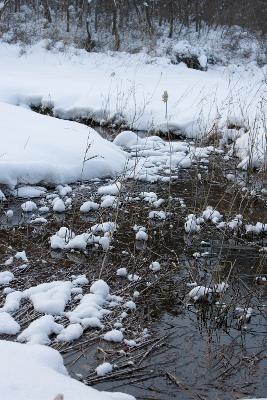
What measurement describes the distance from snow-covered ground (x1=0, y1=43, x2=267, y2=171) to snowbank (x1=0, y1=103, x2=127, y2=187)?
1035 millimetres

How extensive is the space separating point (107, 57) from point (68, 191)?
10.5 meters

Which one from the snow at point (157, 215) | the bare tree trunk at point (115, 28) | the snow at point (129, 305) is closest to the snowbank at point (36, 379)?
the snow at point (129, 305)

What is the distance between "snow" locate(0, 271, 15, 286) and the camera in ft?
11.3

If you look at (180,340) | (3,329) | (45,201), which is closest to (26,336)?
(3,329)

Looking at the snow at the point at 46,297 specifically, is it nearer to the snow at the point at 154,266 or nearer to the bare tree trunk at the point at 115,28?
the snow at the point at 154,266

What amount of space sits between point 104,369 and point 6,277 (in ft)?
3.96

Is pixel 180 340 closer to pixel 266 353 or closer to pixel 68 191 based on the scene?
pixel 266 353

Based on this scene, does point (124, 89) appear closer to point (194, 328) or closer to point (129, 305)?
point (129, 305)

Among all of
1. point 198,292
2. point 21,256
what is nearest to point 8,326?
point 21,256

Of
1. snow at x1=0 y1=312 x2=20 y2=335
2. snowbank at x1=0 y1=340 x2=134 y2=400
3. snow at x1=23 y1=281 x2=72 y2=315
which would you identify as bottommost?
snow at x1=23 y1=281 x2=72 y2=315

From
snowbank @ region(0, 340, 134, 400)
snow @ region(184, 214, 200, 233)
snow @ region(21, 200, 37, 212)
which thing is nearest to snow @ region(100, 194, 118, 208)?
snow @ region(21, 200, 37, 212)

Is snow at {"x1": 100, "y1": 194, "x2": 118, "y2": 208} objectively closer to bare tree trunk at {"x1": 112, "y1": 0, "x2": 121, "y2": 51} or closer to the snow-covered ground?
the snow-covered ground

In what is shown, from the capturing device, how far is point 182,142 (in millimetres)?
7734

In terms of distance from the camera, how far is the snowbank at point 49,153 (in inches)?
214
